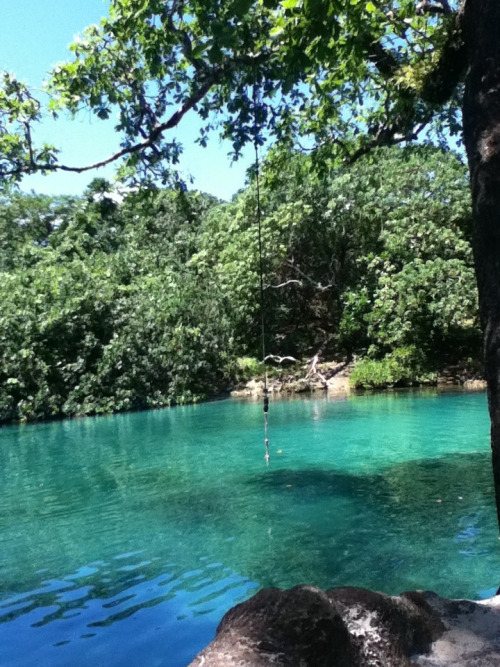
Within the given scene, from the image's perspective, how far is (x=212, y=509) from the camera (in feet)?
25.9

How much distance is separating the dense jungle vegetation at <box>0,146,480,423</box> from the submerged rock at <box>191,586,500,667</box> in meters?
17.5

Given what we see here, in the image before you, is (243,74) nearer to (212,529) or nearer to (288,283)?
(212,529)

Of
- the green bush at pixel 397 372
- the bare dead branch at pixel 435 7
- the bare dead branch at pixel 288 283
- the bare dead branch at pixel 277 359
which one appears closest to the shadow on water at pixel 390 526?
the bare dead branch at pixel 435 7

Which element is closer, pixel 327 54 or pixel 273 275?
pixel 327 54

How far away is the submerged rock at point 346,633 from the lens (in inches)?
80.7

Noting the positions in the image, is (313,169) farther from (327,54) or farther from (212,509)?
(212,509)

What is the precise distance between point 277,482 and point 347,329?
16047 mm

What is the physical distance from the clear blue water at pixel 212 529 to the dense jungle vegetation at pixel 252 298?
26.5ft

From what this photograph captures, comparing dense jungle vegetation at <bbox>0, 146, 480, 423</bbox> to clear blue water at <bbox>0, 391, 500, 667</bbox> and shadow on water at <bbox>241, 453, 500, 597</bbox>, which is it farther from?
shadow on water at <bbox>241, 453, 500, 597</bbox>

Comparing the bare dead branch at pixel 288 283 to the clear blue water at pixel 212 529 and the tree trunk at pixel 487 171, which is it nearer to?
the clear blue water at pixel 212 529

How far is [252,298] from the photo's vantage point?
2550cm

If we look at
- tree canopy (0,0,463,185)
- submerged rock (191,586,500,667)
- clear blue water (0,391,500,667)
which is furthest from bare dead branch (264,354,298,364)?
submerged rock (191,586,500,667)

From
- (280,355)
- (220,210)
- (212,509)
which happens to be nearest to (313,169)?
(212,509)

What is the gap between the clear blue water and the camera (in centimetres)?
476
